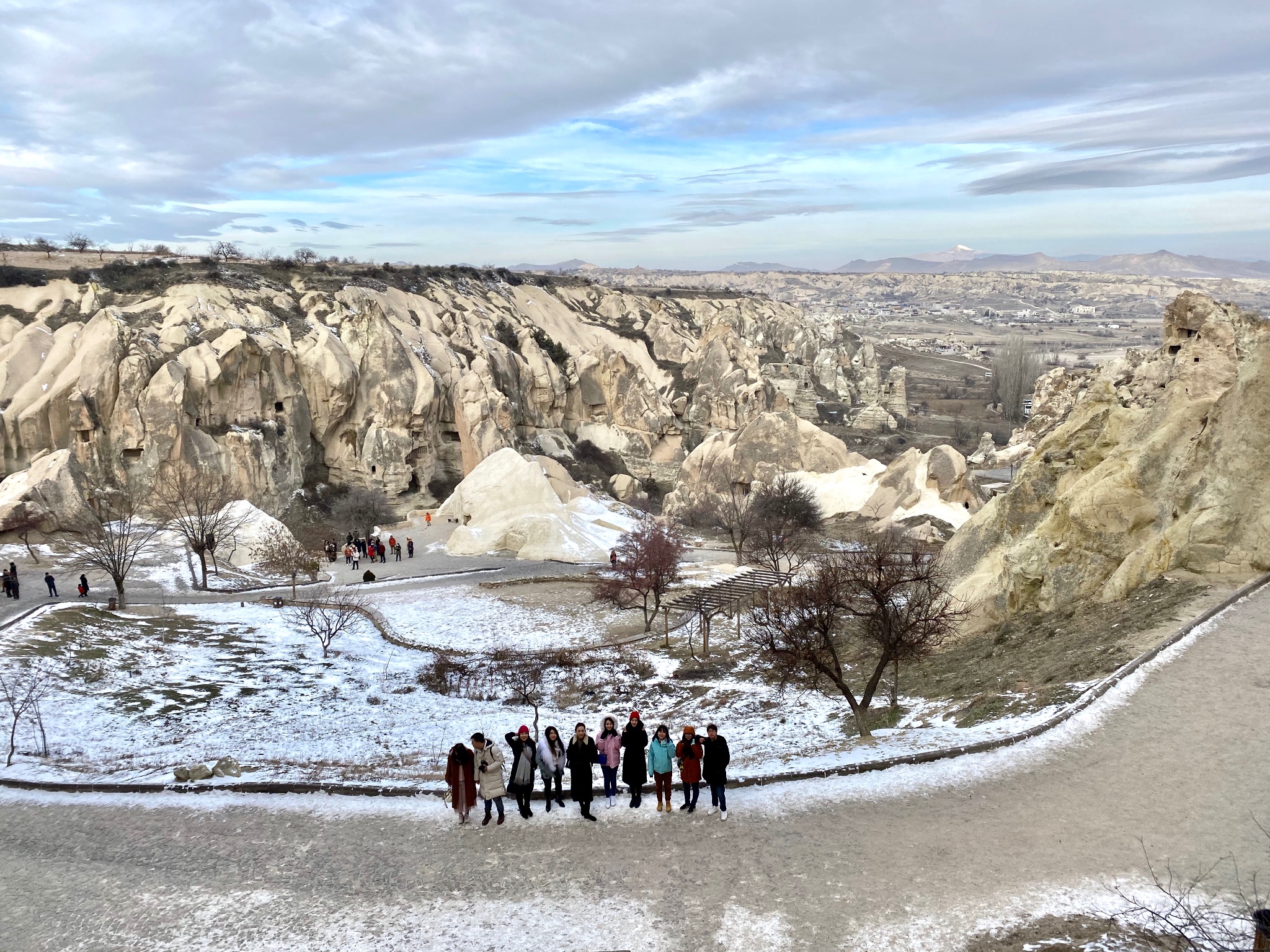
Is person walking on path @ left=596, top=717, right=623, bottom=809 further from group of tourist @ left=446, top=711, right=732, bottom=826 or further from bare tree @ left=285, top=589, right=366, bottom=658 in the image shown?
bare tree @ left=285, top=589, right=366, bottom=658

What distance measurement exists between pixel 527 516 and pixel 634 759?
76.8 feet

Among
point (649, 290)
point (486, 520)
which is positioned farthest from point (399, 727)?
point (649, 290)

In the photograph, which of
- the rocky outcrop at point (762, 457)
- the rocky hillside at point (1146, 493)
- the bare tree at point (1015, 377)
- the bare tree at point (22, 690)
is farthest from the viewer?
the bare tree at point (1015, 377)

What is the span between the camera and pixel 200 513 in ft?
83.9

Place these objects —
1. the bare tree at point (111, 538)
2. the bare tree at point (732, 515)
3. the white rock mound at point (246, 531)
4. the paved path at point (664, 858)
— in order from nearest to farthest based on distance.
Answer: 1. the paved path at point (664, 858)
2. the bare tree at point (111, 538)
3. the white rock mound at point (246, 531)
4. the bare tree at point (732, 515)

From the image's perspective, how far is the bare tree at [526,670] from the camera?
16594 millimetres

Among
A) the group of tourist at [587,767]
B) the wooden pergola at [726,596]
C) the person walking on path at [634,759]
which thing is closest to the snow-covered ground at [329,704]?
the group of tourist at [587,767]

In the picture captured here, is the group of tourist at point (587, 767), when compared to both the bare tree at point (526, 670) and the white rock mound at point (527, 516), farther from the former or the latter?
the white rock mound at point (527, 516)

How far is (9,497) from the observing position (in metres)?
29.8

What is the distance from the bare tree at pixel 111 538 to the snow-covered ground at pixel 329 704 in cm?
159

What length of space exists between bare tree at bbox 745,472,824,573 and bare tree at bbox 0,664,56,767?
55.3 feet

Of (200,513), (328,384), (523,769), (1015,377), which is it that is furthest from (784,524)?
(1015,377)

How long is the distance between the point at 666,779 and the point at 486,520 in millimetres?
25113

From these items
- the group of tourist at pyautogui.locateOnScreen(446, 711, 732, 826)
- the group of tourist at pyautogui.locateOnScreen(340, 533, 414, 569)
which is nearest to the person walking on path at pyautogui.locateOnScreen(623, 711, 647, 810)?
the group of tourist at pyautogui.locateOnScreen(446, 711, 732, 826)
